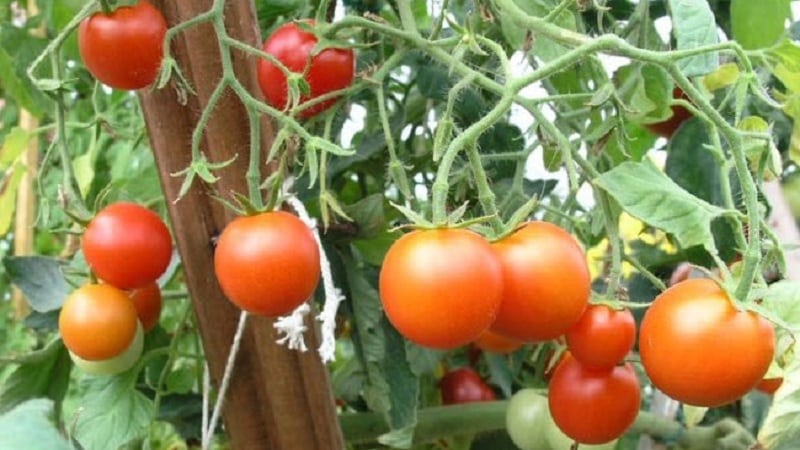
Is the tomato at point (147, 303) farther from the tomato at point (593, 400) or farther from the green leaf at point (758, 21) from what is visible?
the green leaf at point (758, 21)

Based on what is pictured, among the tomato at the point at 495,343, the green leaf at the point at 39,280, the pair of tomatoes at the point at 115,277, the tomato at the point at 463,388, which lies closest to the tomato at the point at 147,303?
the pair of tomatoes at the point at 115,277

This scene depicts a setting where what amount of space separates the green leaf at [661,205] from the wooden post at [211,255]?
31cm

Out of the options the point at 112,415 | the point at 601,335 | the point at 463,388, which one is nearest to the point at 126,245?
the point at 112,415

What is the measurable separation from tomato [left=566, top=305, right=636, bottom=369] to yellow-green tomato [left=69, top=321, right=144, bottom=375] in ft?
1.30

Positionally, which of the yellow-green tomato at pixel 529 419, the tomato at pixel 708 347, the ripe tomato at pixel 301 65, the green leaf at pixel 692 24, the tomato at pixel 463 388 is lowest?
the tomato at pixel 463 388

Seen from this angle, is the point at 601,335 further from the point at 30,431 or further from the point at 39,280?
the point at 39,280

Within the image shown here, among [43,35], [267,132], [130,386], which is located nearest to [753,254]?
[267,132]

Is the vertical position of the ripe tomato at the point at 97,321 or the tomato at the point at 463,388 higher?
the ripe tomato at the point at 97,321

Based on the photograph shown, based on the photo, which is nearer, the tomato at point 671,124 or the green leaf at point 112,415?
the green leaf at point 112,415

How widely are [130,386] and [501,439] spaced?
428mm

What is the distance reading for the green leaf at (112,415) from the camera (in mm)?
929

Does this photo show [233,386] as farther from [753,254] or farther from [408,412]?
[753,254]

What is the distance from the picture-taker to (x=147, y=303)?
2.97 feet

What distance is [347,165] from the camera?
98 centimetres
